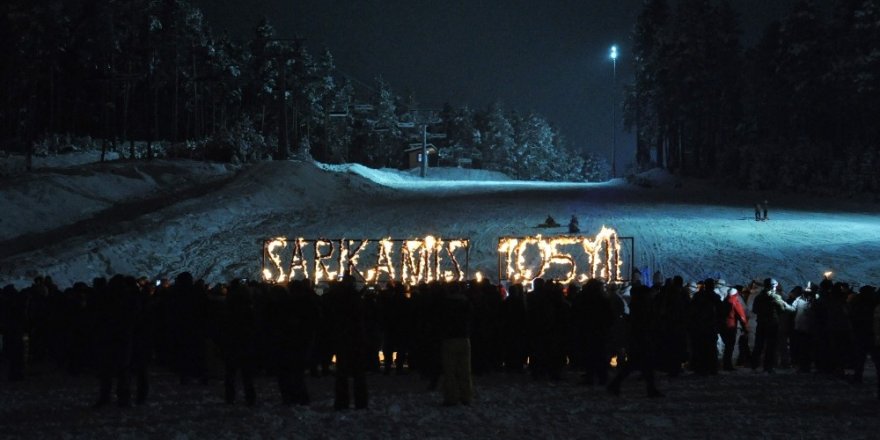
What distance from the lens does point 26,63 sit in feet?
201


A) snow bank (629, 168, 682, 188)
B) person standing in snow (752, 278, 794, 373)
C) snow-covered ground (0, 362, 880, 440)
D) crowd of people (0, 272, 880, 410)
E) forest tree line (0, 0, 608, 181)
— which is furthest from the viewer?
forest tree line (0, 0, 608, 181)

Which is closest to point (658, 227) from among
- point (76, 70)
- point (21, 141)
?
point (21, 141)

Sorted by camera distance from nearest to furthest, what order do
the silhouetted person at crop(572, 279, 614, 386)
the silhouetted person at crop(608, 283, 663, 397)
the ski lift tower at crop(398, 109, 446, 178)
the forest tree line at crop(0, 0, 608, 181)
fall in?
the silhouetted person at crop(608, 283, 663, 397), the silhouetted person at crop(572, 279, 614, 386), the forest tree line at crop(0, 0, 608, 181), the ski lift tower at crop(398, 109, 446, 178)

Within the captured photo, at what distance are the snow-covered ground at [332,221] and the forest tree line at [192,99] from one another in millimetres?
10041

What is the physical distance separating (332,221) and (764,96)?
4615 cm

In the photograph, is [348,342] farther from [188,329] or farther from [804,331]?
[804,331]

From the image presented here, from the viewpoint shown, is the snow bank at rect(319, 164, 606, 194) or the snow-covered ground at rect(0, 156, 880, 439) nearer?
the snow-covered ground at rect(0, 156, 880, 439)

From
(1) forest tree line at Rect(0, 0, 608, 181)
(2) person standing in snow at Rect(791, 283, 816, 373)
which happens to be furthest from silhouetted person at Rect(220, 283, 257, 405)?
(1) forest tree line at Rect(0, 0, 608, 181)

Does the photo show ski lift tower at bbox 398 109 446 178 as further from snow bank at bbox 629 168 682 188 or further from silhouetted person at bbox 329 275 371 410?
silhouetted person at bbox 329 275 371 410

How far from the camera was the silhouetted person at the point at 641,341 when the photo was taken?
37.4ft

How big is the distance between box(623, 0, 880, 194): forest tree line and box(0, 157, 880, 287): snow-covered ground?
4.53 meters

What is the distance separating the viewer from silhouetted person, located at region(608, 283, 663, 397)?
37.4ft

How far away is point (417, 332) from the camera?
45.5 ft

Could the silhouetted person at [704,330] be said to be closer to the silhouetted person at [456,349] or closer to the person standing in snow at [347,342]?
the silhouetted person at [456,349]
